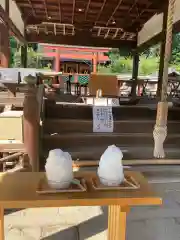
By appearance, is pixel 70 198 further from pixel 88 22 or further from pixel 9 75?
pixel 88 22

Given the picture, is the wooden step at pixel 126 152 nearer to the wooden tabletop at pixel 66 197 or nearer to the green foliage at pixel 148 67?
the wooden tabletop at pixel 66 197

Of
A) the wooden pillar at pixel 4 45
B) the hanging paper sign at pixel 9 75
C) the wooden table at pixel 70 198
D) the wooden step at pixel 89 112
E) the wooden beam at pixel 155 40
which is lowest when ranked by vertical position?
the wooden table at pixel 70 198

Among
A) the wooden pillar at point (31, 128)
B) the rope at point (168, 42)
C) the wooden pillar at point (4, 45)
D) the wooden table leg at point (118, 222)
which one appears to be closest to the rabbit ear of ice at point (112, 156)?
the wooden table leg at point (118, 222)

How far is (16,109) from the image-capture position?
5031mm

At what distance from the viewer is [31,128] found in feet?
11.5

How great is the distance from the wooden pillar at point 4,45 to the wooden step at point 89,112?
2527 mm

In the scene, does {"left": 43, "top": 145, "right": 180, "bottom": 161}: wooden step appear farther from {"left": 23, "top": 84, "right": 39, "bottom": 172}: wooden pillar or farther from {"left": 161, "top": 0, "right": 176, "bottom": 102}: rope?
{"left": 161, "top": 0, "right": 176, "bottom": 102}: rope

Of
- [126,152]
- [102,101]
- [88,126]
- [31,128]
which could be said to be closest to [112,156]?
[31,128]

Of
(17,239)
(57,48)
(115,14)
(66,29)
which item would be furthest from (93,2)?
(57,48)

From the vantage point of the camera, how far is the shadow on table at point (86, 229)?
92.0 inches

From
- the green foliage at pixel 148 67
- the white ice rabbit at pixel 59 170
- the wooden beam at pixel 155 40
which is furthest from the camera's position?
the green foliage at pixel 148 67

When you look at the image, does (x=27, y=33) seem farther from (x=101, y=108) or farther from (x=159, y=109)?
(x=159, y=109)

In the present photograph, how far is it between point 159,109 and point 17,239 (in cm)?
154

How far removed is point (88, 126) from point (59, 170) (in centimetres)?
324
